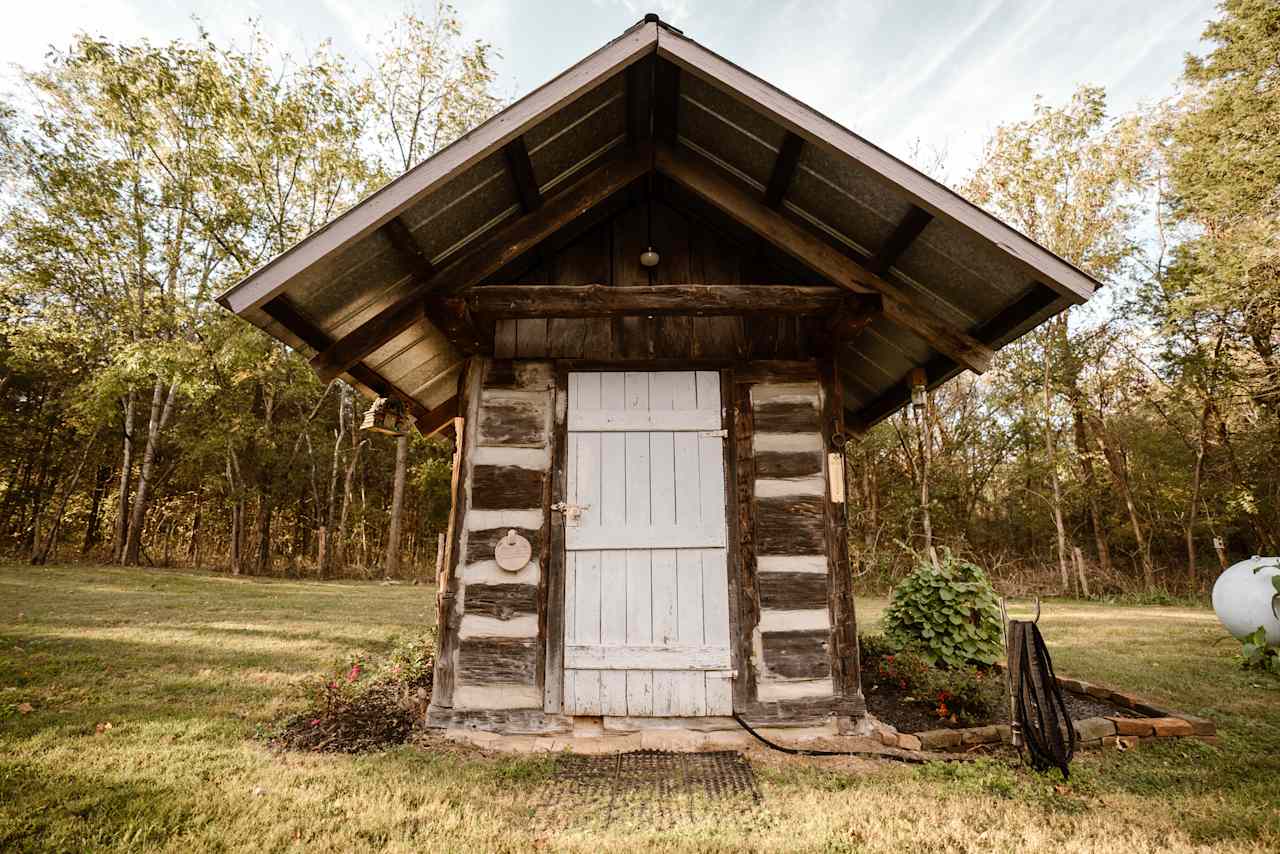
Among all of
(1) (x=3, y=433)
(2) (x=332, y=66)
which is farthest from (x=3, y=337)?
(2) (x=332, y=66)

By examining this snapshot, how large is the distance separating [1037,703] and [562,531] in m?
3.32

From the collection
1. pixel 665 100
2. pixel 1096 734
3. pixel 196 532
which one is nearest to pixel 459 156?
pixel 665 100

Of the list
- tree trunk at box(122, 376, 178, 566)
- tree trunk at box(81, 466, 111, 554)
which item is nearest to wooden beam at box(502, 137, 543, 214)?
tree trunk at box(122, 376, 178, 566)

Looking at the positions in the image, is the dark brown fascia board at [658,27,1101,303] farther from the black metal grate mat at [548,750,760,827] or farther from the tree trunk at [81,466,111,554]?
the tree trunk at [81,466,111,554]

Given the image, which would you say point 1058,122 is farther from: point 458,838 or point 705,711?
point 458,838

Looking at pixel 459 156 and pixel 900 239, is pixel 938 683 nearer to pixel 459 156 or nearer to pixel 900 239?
pixel 900 239

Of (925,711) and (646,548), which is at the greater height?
(646,548)

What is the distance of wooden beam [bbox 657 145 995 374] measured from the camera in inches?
173

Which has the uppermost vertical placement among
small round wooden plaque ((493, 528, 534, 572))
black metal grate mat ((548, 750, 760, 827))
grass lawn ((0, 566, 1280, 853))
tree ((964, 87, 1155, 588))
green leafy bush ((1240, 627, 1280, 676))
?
tree ((964, 87, 1155, 588))

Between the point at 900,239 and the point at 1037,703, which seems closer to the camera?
the point at 1037,703

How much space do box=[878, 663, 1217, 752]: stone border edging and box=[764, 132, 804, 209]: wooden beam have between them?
4.00 meters

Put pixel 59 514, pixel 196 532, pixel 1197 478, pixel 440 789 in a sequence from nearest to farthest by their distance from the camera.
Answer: pixel 440 789, pixel 1197 478, pixel 59 514, pixel 196 532

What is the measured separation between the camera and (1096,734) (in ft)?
14.1

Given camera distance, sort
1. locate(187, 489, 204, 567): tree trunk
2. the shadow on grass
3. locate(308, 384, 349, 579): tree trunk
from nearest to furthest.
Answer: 1. the shadow on grass
2. locate(308, 384, 349, 579): tree trunk
3. locate(187, 489, 204, 567): tree trunk
